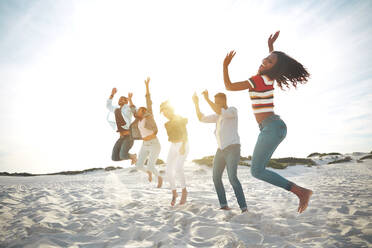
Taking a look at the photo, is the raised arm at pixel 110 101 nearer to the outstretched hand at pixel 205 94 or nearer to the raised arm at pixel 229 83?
the outstretched hand at pixel 205 94

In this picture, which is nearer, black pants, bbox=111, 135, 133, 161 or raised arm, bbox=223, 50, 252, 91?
raised arm, bbox=223, 50, 252, 91

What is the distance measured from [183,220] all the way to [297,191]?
70.3 inches

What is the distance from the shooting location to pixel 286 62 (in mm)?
3242

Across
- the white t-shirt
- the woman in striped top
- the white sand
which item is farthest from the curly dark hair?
the white t-shirt

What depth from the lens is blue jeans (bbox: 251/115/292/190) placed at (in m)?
3.18

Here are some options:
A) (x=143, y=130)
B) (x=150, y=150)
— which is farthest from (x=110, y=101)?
(x=150, y=150)

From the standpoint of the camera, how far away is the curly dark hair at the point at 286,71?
10.6 ft

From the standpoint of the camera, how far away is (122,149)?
6918 mm

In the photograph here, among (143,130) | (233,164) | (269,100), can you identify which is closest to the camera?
(269,100)

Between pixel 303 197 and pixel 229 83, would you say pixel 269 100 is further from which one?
pixel 303 197

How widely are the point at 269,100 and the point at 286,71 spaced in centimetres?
46

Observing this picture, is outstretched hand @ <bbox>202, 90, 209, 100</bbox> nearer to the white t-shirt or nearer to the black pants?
the white t-shirt

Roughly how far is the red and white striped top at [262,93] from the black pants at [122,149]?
14.9 ft

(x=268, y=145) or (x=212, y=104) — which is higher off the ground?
(x=212, y=104)
